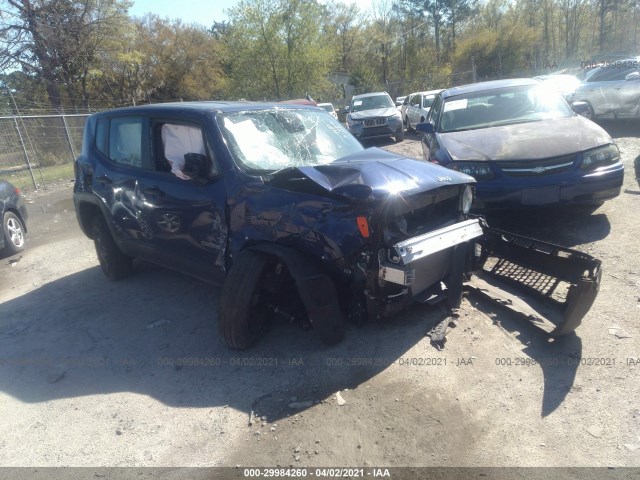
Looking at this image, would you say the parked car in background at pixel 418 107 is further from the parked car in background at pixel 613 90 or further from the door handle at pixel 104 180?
the door handle at pixel 104 180

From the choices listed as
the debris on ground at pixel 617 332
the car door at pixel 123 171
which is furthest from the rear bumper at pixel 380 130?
the debris on ground at pixel 617 332

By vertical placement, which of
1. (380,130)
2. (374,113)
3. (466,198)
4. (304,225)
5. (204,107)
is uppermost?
(204,107)

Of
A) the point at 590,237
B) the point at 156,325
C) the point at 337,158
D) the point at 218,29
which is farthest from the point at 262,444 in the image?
the point at 218,29

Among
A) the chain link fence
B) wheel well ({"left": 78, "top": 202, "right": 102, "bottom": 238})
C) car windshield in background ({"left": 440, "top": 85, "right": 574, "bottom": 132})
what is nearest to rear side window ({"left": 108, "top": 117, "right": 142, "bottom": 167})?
wheel well ({"left": 78, "top": 202, "right": 102, "bottom": 238})

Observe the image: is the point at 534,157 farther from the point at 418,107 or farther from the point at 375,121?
the point at 418,107

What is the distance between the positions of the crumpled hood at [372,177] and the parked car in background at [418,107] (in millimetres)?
13305

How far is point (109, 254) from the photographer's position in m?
5.64

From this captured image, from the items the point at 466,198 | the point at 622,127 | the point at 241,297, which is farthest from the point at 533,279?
the point at 622,127

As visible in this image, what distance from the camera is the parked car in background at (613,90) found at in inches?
451

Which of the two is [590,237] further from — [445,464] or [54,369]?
[54,369]

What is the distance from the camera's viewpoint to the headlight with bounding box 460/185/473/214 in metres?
3.94

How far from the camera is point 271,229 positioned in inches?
142

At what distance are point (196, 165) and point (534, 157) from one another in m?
3.62

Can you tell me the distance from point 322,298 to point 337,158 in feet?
5.15
